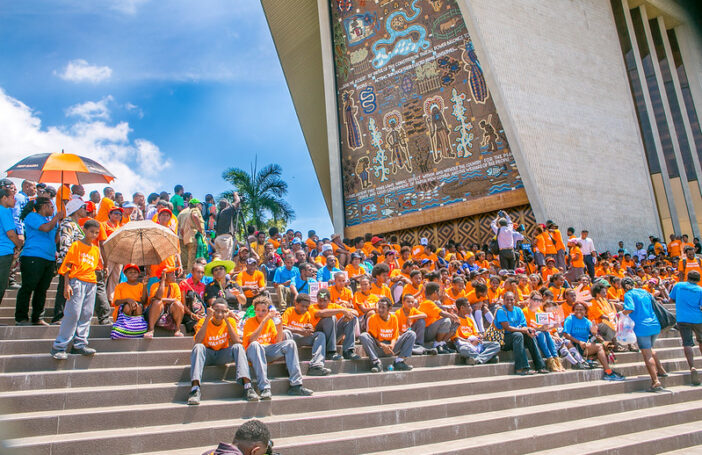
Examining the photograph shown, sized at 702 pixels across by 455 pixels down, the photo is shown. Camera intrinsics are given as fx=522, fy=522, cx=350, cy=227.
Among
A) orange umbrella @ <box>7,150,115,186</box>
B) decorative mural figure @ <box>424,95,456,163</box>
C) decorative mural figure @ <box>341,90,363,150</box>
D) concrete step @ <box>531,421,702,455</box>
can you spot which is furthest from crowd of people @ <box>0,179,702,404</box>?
decorative mural figure @ <box>341,90,363,150</box>

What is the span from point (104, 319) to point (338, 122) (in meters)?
14.0

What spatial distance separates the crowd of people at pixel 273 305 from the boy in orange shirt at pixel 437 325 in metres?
0.01

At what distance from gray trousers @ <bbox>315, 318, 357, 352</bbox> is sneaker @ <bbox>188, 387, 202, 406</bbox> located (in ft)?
5.70

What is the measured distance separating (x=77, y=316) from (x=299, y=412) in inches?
85.1

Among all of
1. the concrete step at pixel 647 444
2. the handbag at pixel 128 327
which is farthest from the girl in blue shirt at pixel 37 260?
the concrete step at pixel 647 444

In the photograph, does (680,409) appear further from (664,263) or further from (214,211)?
(664,263)

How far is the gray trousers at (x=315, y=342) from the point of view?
5313mm

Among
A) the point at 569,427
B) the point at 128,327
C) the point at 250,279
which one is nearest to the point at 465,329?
the point at 569,427

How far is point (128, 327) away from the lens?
5.26m

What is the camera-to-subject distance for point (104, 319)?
582 cm

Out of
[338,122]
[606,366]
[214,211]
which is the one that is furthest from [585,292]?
[338,122]

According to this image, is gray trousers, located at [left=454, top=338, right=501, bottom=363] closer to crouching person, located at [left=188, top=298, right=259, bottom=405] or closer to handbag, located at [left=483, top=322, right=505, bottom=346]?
handbag, located at [left=483, top=322, right=505, bottom=346]

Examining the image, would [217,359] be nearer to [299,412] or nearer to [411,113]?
[299,412]

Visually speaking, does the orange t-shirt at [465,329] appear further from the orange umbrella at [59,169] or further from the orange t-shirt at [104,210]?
the orange t-shirt at [104,210]
